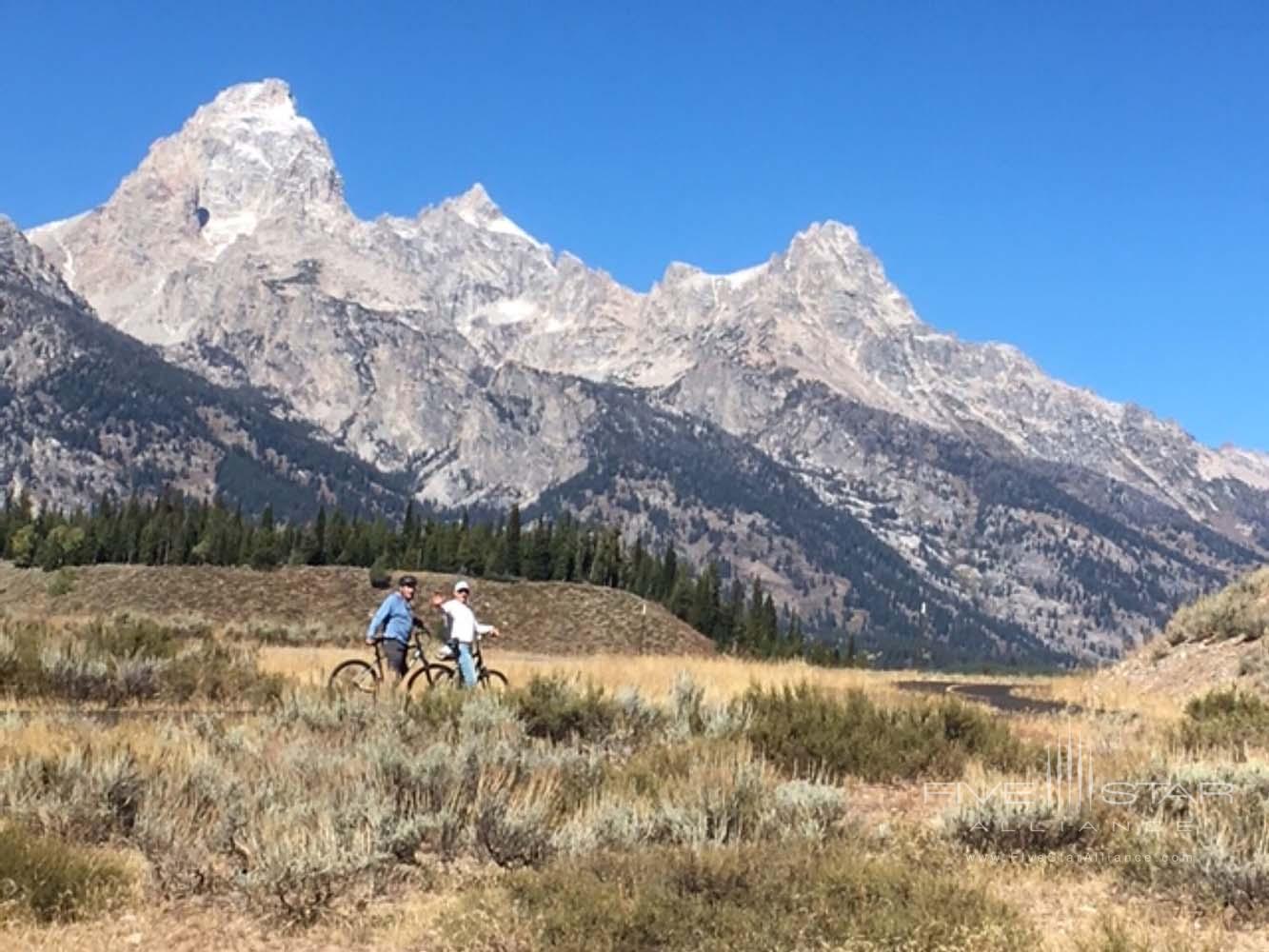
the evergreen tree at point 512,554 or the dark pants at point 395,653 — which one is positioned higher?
the evergreen tree at point 512,554

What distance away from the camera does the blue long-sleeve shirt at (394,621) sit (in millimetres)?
20438

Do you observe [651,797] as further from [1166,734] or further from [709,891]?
[1166,734]

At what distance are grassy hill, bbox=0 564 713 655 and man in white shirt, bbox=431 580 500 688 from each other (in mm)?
45687

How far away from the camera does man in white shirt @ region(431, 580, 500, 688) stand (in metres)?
20.3

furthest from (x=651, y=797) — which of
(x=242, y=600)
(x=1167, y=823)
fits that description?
(x=242, y=600)

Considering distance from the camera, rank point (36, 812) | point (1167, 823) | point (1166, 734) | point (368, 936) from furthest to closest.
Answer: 1. point (1166, 734)
2. point (1167, 823)
3. point (36, 812)
4. point (368, 936)

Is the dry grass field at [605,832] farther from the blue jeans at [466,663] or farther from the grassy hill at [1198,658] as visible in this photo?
the grassy hill at [1198,658]

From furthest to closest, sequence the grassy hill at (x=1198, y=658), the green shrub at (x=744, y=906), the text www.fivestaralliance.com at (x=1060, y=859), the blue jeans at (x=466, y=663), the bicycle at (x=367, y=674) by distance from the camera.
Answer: the grassy hill at (x=1198, y=658)
the blue jeans at (x=466, y=663)
the bicycle at (x=367, y=674)
the text www.fivestaralliance.com at (x=1060, y=859)
the green shrub at (x=744, y=906)

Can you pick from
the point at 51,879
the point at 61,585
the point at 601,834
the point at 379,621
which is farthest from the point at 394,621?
the point at 61,585

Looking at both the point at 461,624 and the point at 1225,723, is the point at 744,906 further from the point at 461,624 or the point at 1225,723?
the point at 461,624

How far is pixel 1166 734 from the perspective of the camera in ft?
56.1

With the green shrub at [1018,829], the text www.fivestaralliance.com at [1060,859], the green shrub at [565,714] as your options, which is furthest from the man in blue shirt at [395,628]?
the text www.fivestaralliance.com at [1060,859]

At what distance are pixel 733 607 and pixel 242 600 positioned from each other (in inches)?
2615

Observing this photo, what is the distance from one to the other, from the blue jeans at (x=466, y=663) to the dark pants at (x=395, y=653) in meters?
0.96
